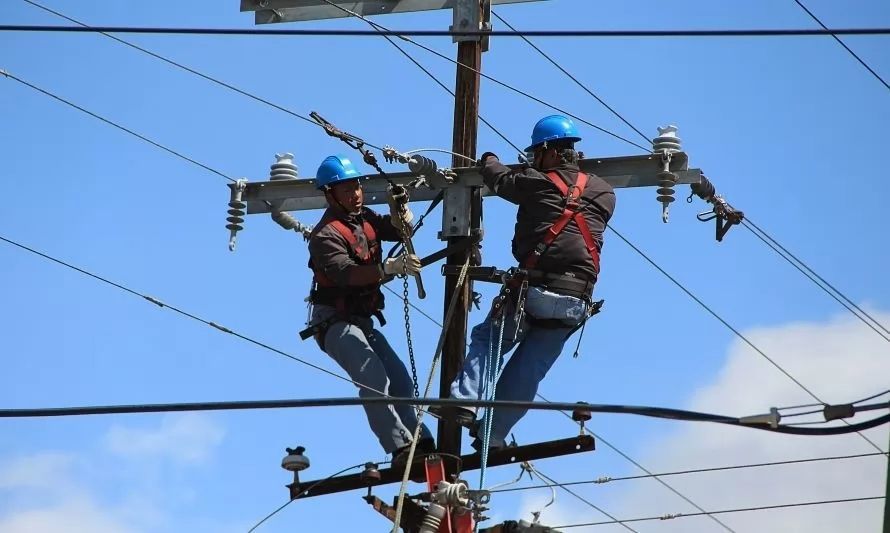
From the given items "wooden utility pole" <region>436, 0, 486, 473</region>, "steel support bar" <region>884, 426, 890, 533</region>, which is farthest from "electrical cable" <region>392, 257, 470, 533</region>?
"steel support bar" <region>884, 426, 890, 533</region>

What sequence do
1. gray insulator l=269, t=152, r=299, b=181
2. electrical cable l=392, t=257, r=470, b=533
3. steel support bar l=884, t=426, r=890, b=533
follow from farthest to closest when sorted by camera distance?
1. gray insulator l=269, t=152, r=299, b=181
2. electrical cable l=392, t=257, r=470, b=533
3. steel support bar l=884, t=426, r=890, b=533

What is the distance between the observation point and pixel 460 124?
11672 millimetres

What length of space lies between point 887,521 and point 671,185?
14.3 ft

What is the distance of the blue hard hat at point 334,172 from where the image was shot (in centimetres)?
1165

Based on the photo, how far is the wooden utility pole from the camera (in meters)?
11.2

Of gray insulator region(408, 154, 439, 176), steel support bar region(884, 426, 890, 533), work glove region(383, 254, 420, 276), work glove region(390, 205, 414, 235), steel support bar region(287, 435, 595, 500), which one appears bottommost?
steel support bar region(884, 426, 890, 533)

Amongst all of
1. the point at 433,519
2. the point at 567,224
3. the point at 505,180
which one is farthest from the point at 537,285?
the point at 433,519

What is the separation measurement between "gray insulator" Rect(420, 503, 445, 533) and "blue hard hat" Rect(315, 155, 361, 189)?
2.42m

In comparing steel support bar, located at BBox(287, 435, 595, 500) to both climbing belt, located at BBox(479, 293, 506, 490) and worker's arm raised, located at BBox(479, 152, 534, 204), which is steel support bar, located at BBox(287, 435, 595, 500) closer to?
climbing belt, located at BBox(479, 293, 506, 490)

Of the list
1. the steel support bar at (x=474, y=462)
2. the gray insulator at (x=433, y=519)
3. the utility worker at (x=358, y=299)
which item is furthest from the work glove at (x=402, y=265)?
the gray insulator at (x=433, y=519)

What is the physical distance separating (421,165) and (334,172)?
63cm

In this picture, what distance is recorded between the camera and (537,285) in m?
10.8

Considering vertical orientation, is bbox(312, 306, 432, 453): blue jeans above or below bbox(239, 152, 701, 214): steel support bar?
below

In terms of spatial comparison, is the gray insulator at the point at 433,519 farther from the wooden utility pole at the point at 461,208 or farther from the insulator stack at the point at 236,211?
the insulator stack at the point at 236,211
